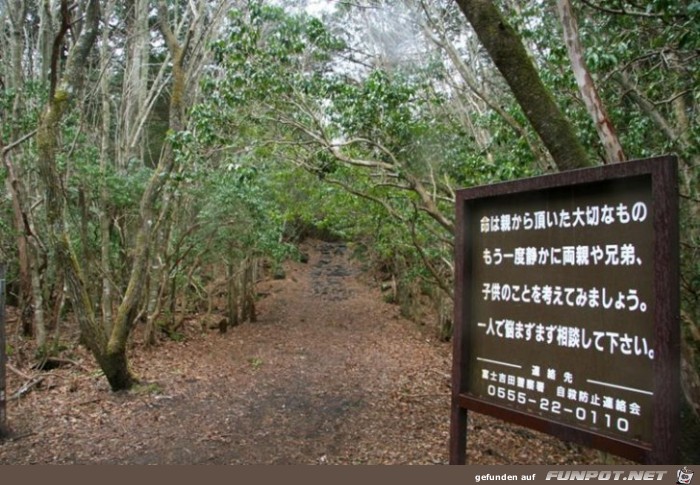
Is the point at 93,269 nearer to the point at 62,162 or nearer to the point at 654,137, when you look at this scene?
the point at 62,162

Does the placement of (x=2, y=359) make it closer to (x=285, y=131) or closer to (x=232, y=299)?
(x=285, y=131)

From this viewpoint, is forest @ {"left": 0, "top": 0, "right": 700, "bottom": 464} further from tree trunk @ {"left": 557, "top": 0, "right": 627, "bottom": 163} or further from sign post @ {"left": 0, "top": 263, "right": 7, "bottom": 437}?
sign post @ {"left": 0, "top": 263, "right": 7, "bottom": 437}

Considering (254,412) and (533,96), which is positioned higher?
(533,96)

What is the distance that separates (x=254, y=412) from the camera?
308 inches

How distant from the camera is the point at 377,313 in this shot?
19797mm

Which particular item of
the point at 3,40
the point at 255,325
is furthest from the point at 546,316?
the point at 255,325

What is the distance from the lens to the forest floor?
611cm

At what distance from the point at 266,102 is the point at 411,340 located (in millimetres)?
9628

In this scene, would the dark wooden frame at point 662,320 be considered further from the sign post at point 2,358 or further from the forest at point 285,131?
the sign post at point 2,358

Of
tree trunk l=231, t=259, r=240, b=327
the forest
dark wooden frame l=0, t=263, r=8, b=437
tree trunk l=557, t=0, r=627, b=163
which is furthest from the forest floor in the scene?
tree trunk l=557, t=0, r=627, b=163

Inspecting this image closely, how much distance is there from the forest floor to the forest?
2.26 ft

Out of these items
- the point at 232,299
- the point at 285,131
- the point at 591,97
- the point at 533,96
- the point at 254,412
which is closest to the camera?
→ the point at 533,96

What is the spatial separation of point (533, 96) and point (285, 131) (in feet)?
18.9

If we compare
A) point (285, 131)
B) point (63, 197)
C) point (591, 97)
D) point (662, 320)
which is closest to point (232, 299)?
point (285, 131)
